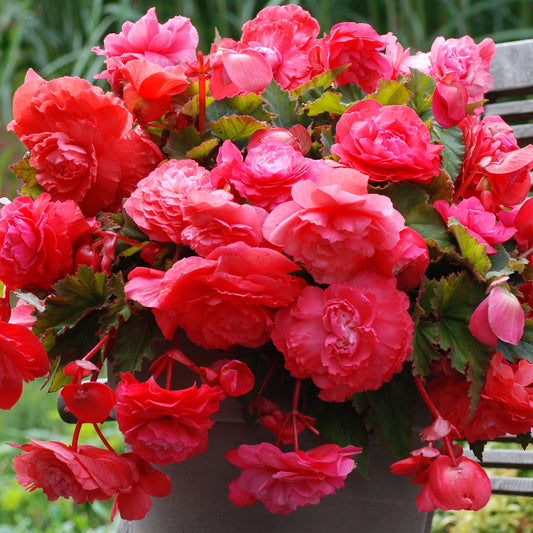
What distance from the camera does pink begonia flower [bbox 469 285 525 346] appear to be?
21.3 inches

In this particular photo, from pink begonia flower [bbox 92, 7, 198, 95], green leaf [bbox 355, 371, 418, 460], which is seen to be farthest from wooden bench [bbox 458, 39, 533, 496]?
pink begonia flower [bbox 92, 7, 198, 95]

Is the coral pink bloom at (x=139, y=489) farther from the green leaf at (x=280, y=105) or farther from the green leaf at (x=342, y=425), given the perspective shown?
the green leaf at (x=280, y=105)

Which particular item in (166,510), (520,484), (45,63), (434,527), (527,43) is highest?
(527,43)

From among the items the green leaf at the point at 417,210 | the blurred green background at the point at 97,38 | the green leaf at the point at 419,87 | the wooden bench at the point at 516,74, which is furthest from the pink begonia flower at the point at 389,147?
the blurred green background at the point at 97,38

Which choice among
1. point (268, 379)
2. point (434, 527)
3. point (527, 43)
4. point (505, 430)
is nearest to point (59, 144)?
point (268, 379)

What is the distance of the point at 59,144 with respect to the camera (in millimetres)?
624

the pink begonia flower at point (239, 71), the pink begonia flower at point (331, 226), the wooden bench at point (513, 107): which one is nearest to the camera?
the pink begonia flower at point (331, 226)

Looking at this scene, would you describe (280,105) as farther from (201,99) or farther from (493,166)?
(493,166)

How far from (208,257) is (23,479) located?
0.23 metres

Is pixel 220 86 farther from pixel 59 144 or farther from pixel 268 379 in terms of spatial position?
pixel 268 379

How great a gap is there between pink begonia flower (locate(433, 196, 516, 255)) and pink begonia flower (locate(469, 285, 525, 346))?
0.22 ft

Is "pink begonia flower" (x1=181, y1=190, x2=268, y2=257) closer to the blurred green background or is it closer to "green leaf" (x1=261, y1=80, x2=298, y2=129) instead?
"green leaf" (x1=261, y1=80, x2=298, y2=129)

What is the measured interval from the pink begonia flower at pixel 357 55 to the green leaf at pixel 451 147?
9 cm

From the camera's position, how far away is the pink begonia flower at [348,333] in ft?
1.73
